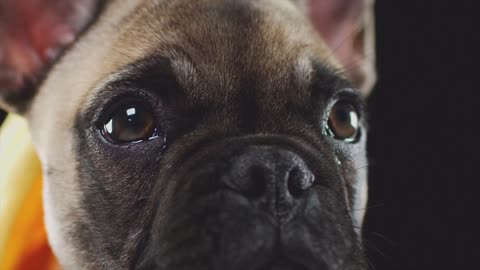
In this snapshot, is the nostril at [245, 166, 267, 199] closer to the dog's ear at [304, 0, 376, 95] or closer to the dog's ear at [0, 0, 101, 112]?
the dog's ear at [0, 0, 101, 112]

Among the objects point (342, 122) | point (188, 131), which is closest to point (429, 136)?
point (342, 122)

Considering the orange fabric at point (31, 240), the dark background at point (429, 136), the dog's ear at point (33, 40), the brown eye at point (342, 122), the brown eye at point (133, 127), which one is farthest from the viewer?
the dark background at point (429, 136)

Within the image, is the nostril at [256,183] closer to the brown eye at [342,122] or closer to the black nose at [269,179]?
the black nose at [269,179]

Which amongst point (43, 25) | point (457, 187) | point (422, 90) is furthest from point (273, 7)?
point (457, 187)

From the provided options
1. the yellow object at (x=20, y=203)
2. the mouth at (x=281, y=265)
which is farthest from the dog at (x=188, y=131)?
the yellow object at (x=20, y=203)

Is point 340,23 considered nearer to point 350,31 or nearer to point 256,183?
point 350,31

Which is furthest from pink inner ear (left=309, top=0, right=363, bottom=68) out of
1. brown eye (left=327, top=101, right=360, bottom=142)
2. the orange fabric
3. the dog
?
the orange fabric

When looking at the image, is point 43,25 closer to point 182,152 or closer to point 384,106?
point 182,152
